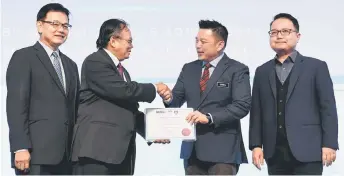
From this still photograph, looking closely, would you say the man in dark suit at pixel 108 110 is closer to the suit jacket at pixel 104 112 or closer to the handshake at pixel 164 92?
the suit jacket at pixel 104 112

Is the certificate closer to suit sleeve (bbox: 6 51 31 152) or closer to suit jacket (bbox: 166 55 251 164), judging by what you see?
suit jacket (bbox: 166 55 251 164)

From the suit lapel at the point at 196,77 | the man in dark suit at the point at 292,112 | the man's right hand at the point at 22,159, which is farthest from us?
the suit lapel at the point at 196,77

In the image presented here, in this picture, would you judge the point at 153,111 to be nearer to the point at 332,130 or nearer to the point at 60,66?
the point at 60,66

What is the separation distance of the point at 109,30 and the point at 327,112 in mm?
1354

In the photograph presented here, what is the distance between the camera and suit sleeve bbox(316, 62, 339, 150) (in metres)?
3.50

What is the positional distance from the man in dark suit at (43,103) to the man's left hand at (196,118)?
0.68 m

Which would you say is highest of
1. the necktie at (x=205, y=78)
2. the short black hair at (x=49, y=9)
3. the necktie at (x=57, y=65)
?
the short black hair at (x=49, y=9)

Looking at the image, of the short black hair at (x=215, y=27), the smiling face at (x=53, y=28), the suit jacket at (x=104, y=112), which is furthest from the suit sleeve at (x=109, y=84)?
the short black hair at (x=215, y=27)

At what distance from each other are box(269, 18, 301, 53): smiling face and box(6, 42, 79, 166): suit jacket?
127cm

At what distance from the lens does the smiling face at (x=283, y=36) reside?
11.9 feet

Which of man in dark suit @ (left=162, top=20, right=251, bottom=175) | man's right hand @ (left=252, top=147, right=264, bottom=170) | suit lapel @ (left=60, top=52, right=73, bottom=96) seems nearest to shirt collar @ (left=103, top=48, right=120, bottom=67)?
suit lapel @ (left=60, top=52, right=73, bottom=96)

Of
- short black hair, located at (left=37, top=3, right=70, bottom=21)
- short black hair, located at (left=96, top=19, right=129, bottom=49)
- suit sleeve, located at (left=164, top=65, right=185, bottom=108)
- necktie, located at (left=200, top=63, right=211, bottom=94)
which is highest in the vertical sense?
short black hair, located at (left=37, top=3, right=70, bottom=21)

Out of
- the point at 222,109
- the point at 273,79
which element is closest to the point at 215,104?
the point at 222,109

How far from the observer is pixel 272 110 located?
143 inches
